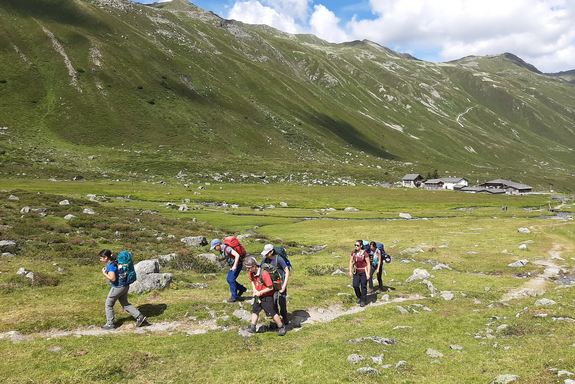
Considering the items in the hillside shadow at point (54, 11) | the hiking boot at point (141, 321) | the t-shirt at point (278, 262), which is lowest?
the hiking boot at point (141, 321)

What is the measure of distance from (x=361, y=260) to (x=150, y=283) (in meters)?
13.0

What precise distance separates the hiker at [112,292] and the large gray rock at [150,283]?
4.16 metres

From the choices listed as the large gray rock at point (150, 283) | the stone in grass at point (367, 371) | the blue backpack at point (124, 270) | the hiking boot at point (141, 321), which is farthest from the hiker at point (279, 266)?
the large gray rock at point (150, 283)

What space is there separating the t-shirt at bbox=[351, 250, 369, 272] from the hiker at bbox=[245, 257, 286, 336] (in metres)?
6.10

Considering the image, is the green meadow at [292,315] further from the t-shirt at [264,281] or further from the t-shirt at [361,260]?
the t-shirt at [361,260]

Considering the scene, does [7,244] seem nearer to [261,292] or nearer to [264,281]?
[261,292]

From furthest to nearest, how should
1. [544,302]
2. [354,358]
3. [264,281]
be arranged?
[544,302]
[264,281]
[354,358]

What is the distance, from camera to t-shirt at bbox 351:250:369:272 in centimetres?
1825

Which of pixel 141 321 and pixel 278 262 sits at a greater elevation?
pixel 278 262

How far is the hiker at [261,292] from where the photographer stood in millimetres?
13922

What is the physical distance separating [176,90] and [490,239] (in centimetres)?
17401

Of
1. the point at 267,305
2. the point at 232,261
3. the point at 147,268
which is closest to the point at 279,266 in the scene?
the point at 267,305

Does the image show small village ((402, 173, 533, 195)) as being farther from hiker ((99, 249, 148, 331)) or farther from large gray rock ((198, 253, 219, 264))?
hiker ((99, 249, 148, 331))

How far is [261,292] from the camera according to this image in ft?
46.1
